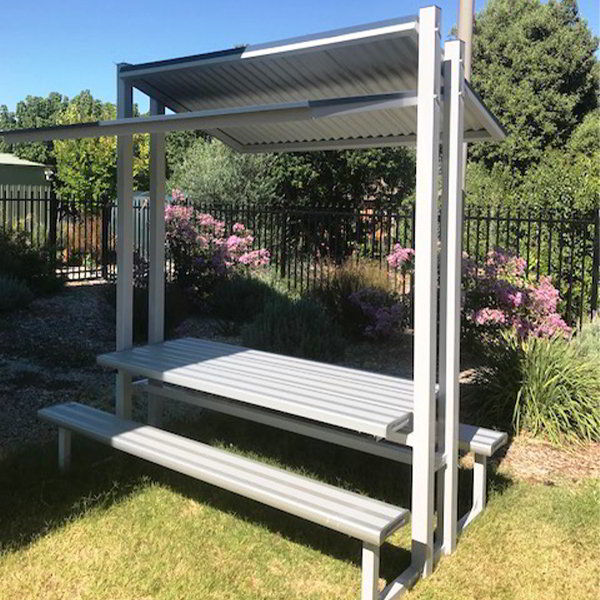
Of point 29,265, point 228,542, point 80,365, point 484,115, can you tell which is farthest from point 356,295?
point 228,542

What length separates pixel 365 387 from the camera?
3.79 metres

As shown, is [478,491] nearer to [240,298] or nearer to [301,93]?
[301,93]

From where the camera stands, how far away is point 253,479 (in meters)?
3.27

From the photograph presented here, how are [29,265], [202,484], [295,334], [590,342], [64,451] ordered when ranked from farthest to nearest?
1. [29,265]
2. [295,334]
3. [590,342]
4. [64,451]
5. [202,484]

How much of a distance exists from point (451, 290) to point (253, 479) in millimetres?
1377

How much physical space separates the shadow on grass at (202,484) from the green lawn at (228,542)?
12 mm

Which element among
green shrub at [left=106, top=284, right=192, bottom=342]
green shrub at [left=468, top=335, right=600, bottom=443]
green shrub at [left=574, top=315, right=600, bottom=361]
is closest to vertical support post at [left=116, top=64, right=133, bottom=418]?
green shrub at [left=468, top=335, right=600, bottom=443]

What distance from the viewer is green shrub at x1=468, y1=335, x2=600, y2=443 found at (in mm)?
5129

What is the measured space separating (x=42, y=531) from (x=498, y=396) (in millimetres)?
3554

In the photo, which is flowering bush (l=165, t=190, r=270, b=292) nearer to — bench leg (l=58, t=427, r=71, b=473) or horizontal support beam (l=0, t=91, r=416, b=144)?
bench leg (l=58, t=427, r=71, b=473)

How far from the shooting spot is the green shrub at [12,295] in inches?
352

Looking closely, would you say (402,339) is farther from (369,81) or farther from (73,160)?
(73,160)

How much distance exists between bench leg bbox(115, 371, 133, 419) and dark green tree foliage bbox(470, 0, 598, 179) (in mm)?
19764

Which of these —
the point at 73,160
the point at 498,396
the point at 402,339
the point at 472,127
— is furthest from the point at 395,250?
the point at 73,160
